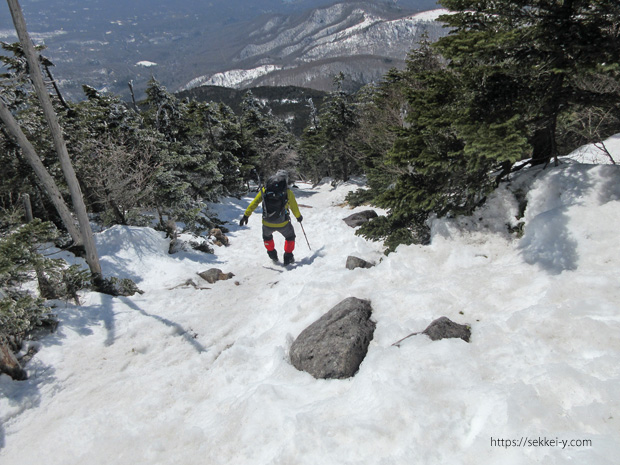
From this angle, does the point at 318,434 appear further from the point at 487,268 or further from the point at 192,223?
the point at 192,223

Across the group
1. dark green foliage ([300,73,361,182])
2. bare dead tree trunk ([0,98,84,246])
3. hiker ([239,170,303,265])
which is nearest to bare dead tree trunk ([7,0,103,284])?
bare dead tree trunk ([0,98,84,246])

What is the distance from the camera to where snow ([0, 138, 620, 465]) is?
2445 millimetres

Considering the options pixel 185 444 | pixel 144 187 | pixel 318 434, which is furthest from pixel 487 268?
pixel 144 187

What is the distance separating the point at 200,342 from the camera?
5.09 m

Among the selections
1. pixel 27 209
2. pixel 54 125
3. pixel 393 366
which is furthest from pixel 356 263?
pixel 27 209

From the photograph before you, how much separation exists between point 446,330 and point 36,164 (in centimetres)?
811

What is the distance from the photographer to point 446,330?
11.7 feet

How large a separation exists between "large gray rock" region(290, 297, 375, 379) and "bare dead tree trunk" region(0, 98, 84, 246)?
19.7 ft

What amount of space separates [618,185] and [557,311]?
2687 mm

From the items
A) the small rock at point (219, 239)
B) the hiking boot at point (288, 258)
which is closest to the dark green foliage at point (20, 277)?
the hiking boot at point (288, 258)

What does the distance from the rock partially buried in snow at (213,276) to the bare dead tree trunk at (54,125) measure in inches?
103

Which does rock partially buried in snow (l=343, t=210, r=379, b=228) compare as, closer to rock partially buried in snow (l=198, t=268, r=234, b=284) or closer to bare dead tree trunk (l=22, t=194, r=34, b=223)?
rock partially buried in snow (l=198, t=268, r=234, b=284)

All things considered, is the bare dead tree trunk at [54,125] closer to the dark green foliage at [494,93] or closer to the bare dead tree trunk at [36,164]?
the bare dead tree trunk at [36,164]

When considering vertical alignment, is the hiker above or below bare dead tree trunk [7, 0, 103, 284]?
below
